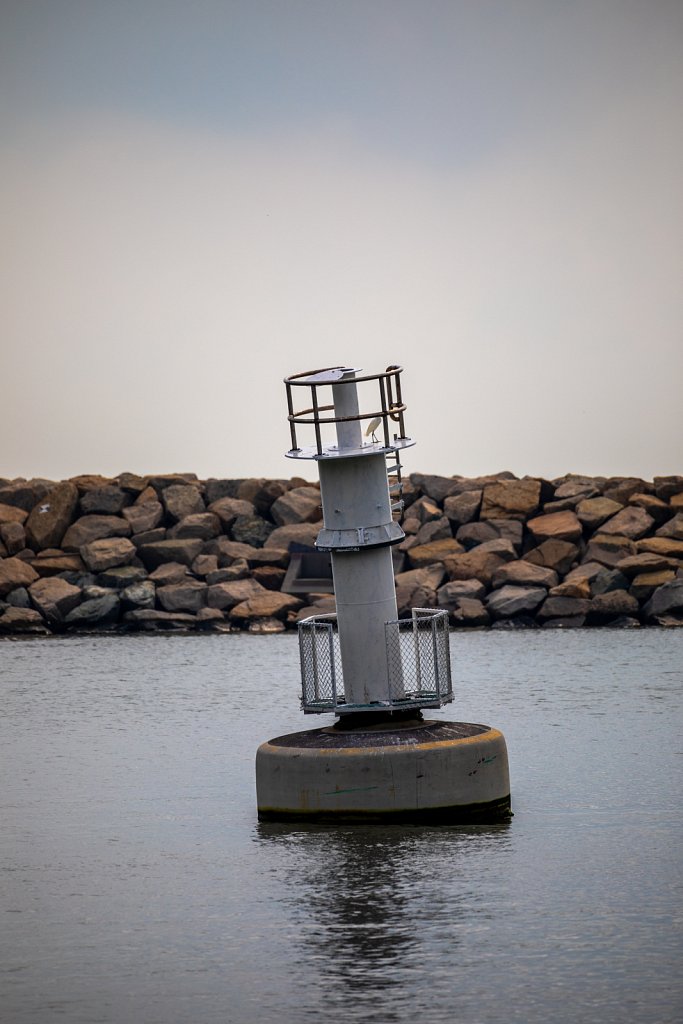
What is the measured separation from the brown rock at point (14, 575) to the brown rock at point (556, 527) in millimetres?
13727

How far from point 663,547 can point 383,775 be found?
95.8 ft

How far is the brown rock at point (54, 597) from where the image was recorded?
45906 mm

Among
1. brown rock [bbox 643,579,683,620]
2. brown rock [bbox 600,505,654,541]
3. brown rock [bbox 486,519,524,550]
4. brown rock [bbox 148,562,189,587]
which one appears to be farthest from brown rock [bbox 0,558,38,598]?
brown rock [bbox 643,579,683,620]

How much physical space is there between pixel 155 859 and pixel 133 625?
2859cm

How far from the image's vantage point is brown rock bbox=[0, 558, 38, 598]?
46500mm

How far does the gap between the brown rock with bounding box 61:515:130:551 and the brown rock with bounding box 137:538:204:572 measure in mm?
Result: 1074

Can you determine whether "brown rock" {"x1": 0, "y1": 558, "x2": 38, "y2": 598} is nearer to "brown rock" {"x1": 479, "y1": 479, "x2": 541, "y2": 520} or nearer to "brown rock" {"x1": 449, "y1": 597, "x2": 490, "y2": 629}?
"brown rock" {"x1": 449, "y1": 597, "x2": 490, "y2": 629}

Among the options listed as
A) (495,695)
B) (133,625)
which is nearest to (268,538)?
(133,625)

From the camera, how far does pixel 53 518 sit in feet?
158

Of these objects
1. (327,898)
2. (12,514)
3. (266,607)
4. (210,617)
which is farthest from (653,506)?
(327,898)

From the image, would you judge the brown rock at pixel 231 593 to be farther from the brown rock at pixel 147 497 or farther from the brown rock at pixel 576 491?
the brown rock at pixel 576 491

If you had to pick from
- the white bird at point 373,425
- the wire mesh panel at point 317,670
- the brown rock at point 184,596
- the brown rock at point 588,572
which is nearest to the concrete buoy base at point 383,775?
the wire mesh panel at point 317,670

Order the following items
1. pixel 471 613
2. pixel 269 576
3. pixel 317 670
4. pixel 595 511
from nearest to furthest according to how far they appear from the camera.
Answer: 1. pixel 317 670
2. pixel 471 613
3. pixel 595 511
4. pixel 269 576

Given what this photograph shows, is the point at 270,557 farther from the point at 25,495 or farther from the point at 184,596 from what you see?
the point at 25,495
